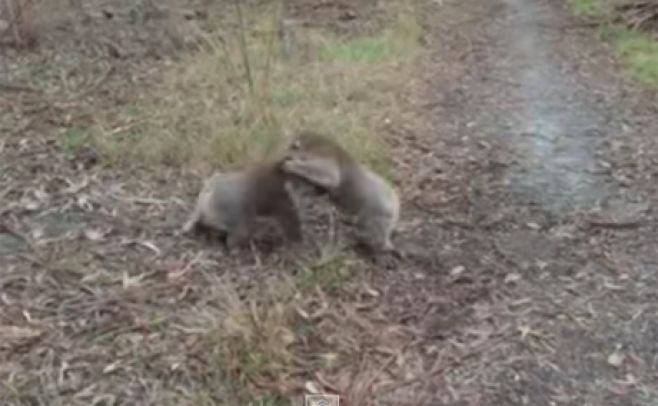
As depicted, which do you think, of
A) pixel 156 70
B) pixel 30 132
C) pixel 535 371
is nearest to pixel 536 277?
pixel 535 371

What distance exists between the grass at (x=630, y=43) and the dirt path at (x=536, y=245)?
0.19m

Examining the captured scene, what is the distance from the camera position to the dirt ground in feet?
9.65

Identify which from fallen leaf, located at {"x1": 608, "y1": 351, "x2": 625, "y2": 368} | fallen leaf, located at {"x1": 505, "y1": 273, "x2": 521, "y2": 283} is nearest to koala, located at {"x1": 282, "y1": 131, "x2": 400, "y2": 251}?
fallen leaf, located at {"x1": 505, "y1": 273, "x2": 521, "y2": 283}

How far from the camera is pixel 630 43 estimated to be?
7.81m

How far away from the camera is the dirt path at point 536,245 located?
2982 millimetres

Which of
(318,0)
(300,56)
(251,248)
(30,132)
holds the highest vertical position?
(251,248)

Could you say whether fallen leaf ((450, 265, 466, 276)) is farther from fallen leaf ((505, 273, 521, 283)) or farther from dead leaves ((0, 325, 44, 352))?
dead leaves ((0, 325, 44, 352))

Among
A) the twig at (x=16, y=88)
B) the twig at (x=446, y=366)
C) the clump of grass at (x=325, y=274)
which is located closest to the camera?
the twig at (x=446, y=366)

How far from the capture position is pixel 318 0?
31.7ft

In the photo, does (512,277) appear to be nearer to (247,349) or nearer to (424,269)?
(424,269)

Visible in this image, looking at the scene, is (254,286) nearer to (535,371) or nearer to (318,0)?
(535,371)

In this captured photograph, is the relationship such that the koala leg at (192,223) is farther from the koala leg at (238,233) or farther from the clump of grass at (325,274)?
the clump of grass at (325,274)

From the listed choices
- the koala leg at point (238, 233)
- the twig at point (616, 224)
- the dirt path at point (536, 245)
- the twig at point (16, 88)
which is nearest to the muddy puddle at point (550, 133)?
the dirt path at point (536, 245)

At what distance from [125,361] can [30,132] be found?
2.24 meters
